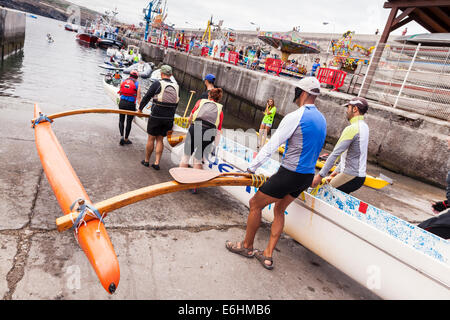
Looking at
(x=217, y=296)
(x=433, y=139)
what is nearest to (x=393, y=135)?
(x=433, y=139)

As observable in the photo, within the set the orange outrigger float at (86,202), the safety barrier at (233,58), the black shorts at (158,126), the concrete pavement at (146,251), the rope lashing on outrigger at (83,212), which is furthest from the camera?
the safety barrier at (233,58)

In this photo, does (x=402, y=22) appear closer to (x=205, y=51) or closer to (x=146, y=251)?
(x=146, y=251)

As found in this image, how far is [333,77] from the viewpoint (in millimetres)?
12453

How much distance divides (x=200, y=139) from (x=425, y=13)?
10.7 m

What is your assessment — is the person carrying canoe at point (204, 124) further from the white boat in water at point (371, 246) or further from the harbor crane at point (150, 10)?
the harbor crane at point (150, 10)

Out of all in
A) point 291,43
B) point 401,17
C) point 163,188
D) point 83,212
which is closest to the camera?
point 83,212

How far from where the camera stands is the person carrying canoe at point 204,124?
419cm

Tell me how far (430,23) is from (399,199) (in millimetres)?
8005

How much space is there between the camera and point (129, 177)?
4609 millimetres

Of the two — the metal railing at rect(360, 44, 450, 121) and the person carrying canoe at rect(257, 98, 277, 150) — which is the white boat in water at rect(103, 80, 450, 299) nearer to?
the person carrying canoe at rect(257, 98, 277, 150)

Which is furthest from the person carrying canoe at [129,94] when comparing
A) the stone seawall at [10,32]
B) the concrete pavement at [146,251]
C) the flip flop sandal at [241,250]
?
the stone seawall at [10,32]

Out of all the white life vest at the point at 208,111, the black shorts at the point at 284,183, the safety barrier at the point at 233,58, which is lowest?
the black shorts at the point at 284,183

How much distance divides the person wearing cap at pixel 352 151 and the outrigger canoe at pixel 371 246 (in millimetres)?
230

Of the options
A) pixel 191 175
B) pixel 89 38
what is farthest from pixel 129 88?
pixel 89 38
